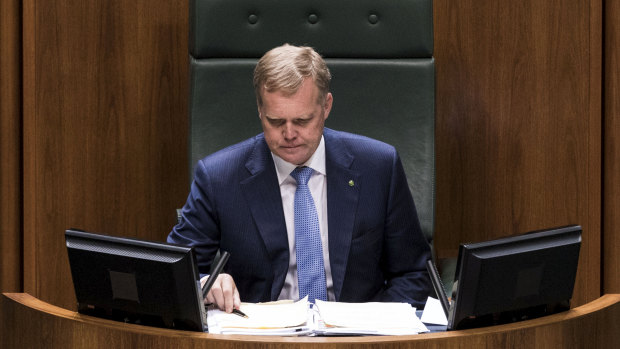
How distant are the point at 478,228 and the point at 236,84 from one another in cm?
92

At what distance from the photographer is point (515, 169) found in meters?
2.39

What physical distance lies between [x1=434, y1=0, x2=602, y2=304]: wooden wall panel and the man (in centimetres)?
65

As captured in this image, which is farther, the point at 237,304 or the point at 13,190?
the point at 13,190

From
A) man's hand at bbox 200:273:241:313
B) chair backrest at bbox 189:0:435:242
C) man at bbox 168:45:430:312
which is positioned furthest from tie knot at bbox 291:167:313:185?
man's hand at bbox 200:273:241:313

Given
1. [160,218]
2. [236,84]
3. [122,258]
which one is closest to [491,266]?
[122,258]

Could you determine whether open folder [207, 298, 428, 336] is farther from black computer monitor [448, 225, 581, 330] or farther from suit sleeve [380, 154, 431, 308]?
suit sleeve [380, 154, 431, 308]

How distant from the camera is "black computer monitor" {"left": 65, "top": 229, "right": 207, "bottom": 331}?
1.13 metres

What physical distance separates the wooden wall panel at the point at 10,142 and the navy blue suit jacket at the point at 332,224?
0.81 m

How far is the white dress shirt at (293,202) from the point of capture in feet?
5.69

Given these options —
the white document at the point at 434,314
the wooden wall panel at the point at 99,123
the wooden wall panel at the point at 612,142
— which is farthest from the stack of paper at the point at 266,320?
the wooden wall panel at the point at 612,142

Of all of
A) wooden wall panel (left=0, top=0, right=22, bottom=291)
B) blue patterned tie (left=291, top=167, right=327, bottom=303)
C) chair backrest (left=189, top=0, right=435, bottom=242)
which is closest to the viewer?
blue patterned tie (left=291, top=167, right=327, bottom=303)

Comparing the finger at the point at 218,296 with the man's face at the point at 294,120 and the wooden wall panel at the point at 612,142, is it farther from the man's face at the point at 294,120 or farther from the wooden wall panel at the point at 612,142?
the wooden wall panel at the point at 612,142

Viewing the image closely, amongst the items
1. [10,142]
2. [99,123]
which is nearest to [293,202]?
[99,123]

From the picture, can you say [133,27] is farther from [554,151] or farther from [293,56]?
[554,151]
